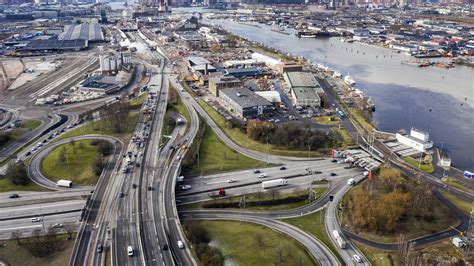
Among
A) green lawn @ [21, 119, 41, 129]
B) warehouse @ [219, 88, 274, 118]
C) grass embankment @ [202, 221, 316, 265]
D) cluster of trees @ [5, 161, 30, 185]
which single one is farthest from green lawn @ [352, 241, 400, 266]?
green lawn @ [21, 119, 41, 129]

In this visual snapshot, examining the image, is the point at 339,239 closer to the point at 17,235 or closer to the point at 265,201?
the point at 265,201

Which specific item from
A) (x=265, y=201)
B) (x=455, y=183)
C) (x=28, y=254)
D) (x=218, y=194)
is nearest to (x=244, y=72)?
(x=218, y=194)

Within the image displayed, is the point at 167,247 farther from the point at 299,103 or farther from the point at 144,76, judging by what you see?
the point at 144,76

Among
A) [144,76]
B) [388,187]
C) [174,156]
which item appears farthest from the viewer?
[144,76]

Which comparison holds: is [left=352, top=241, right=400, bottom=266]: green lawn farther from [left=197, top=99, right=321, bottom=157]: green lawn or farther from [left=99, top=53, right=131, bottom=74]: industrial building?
[left=99, top=53, right=131, bottom=74]: industrial building

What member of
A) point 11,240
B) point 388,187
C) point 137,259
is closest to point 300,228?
point 388,187

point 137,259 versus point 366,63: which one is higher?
point 366,63
